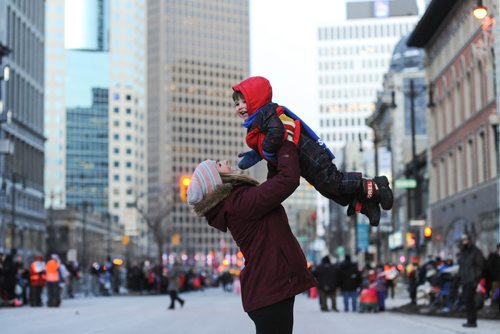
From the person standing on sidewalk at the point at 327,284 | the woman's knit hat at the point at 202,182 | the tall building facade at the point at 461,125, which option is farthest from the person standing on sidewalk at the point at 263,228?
the tall building facade at the point at 461,125

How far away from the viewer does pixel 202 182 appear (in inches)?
218

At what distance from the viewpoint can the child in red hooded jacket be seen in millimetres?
5453

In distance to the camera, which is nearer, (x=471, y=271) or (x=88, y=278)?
(x=471, y=271)

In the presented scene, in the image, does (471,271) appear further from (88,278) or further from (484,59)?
(88,278)

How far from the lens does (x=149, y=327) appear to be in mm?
19750

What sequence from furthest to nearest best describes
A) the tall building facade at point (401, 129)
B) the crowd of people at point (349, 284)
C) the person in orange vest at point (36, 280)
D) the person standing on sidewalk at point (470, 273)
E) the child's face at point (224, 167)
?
the tall building facade at point (401, 129) < the person in orange vest at point (36, 280) < the crowd of people at point (349, 284) < the person standing on sidewalk at point (470, 273) < the child's face at point (224, 167)

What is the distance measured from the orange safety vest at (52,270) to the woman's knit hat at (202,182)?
28.0 metres

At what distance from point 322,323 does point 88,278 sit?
36522 mm

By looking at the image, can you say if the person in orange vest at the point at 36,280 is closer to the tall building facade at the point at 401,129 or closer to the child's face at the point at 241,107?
the child's face at the point at 241,107

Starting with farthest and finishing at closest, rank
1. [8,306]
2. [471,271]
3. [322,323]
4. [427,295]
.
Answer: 1. [8,306]
2. [427,295]
3. [322,323]
4. [471,271]

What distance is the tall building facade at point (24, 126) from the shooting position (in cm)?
7912

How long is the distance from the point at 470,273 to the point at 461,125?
35702 millimetres

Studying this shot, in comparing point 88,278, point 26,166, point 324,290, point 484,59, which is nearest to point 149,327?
point 324,290

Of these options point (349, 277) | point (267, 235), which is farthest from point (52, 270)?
point (267, 235)
